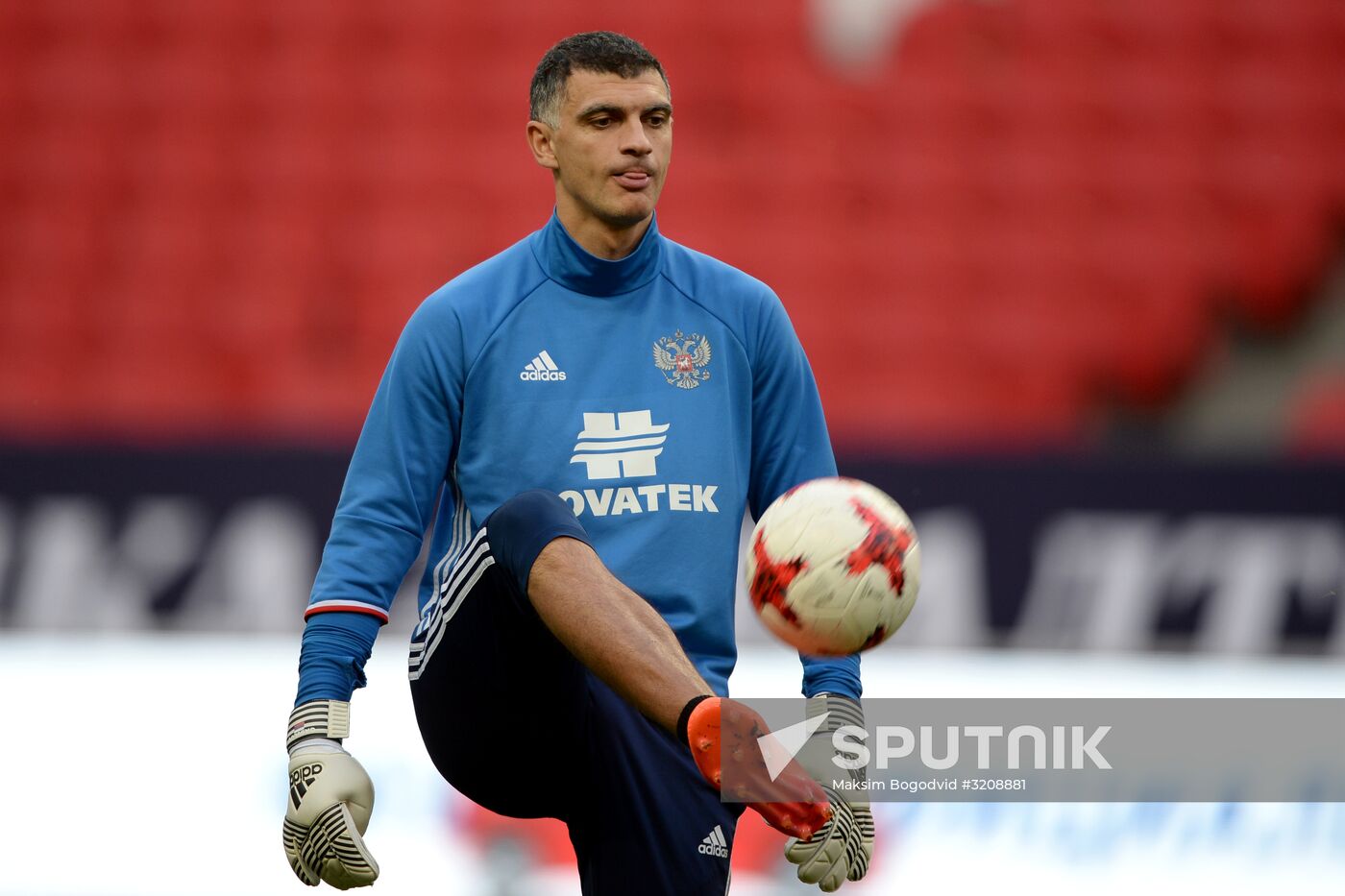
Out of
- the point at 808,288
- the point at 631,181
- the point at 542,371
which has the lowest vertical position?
the point at 808,288

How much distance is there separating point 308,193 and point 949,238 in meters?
2.93

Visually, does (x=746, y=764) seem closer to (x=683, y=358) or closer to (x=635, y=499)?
(x=635, y=499)

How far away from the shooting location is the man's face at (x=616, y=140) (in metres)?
3.13

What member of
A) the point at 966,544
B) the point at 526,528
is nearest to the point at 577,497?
the point at 526,528

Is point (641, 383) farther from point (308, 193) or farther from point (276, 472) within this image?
point (308, 193)

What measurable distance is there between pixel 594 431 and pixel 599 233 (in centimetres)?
40

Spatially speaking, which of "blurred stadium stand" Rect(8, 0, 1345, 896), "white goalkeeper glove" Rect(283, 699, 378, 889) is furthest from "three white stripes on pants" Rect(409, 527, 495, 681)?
"blurred stadium stand" Rect(8, 0, 1345, 896)

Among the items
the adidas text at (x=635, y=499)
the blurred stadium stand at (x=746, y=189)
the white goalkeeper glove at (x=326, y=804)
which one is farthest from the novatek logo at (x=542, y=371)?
the blurred stadium stand at (x=746, y=189)

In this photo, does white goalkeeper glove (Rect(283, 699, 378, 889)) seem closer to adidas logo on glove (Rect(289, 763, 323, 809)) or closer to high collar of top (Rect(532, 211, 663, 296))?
adidas logo on glove (Rect(289, 763, 323, 809))

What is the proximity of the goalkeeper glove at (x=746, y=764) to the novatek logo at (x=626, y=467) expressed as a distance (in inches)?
23.6

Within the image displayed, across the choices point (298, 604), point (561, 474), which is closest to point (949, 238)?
point (298, 604)

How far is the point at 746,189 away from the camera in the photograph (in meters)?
7.54

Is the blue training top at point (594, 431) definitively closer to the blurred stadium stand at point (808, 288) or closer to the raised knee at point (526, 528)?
the raised knee at point (526, 528)

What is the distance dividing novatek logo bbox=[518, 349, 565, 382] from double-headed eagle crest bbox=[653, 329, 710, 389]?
0.63 feet
